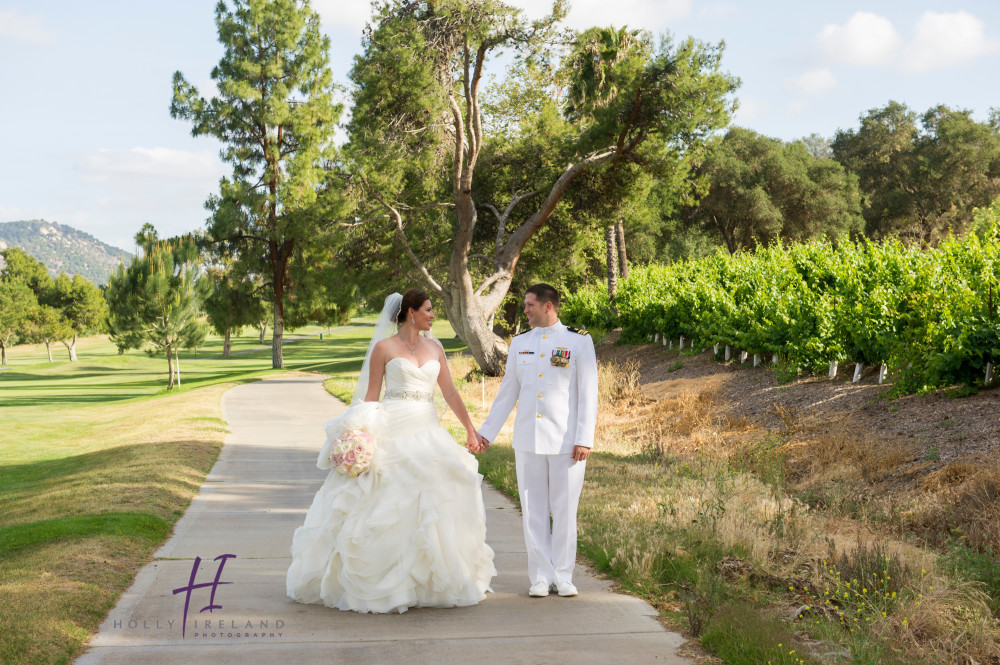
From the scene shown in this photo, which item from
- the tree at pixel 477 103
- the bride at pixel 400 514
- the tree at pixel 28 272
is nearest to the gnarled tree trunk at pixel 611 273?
the tree at pixel 477 103

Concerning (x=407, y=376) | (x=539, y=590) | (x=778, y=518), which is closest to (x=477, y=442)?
(x=407, y=376)

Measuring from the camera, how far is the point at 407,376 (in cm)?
625

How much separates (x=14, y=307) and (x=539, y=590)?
248 feet

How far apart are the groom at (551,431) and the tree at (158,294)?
3885cm

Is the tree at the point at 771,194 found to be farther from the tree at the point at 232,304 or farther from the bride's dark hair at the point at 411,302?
the bride's dark hair at the point at 411,302

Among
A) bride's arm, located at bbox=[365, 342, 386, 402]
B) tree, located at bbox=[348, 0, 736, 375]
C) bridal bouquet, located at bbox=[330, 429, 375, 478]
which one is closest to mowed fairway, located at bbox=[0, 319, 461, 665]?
bridal bouquet, located at bbox=[330, 429, 375, 478]

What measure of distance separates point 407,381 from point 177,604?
2.21m

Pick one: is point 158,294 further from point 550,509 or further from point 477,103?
point 550,509

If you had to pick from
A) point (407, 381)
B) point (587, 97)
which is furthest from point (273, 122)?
point (407, 381)

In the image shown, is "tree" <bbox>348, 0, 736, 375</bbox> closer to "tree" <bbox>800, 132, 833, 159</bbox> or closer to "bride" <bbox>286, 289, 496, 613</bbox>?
"bride" <bbox>286, 289, 496, 613</bbox>

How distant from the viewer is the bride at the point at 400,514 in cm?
559

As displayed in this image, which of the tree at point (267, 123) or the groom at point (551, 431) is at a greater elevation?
the tree at point (267, 123)

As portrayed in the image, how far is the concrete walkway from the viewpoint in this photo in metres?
4.64

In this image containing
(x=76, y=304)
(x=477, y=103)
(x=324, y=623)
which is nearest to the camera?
(x=324, y=623)
